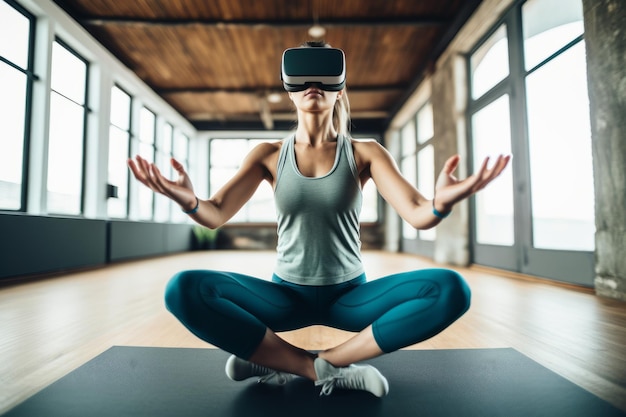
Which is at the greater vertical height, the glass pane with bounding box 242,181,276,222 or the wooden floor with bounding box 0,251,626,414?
the glass pane with bounding box 242,181,276,222

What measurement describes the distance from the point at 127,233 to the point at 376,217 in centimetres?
558

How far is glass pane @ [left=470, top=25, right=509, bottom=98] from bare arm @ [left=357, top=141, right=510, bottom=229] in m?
3.39

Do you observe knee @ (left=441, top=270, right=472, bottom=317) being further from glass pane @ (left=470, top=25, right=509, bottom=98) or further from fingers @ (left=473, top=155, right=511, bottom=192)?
glass pane @ (left=470, top=25, right=509, bottom=98)

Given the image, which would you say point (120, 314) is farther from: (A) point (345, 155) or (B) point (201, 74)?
(B) point (201, 74)

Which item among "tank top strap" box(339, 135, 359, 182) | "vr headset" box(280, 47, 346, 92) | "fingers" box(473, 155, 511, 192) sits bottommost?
"fingers" box(473, 155, 511, 192)

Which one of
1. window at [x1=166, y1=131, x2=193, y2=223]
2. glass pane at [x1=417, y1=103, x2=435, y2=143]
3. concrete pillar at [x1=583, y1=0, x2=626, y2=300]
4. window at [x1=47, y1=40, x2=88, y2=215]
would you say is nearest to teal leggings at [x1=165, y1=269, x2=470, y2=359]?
concrete pillar at [x1=583, y1=0, x2=626, y2=300]

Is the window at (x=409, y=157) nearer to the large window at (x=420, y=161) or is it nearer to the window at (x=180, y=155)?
the large window at (x=420, y=161)

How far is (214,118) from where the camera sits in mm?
8844

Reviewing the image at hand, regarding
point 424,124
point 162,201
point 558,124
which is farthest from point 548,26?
point 162,201

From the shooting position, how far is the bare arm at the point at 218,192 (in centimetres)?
106

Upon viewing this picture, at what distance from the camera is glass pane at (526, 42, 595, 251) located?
293cm

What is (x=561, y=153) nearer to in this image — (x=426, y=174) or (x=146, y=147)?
(x=426, y=174)

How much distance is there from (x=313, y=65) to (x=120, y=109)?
571 centimetres

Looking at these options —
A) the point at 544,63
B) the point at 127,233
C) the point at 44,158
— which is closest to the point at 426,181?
the point at 544,63
